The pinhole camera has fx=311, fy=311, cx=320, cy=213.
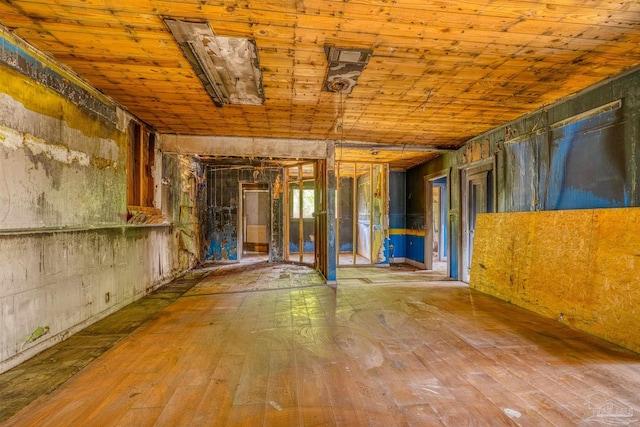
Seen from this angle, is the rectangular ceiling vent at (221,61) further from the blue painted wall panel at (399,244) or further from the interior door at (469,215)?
the blue painted wall panel at (399,244)

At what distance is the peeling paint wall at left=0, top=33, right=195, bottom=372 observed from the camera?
2346 millimetres

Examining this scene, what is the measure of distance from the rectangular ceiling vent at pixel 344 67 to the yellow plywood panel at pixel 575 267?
2.81 metres

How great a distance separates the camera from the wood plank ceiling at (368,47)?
211 centimetres

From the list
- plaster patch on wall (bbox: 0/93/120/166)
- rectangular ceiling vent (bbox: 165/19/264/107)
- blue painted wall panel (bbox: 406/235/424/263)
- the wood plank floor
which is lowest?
the wood plank floor

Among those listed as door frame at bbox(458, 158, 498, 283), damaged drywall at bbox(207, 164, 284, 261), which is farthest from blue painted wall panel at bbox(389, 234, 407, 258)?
damaged drywall at bbox(207, 164, 284, 261)

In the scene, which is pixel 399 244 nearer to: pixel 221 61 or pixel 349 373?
pixel 349 373

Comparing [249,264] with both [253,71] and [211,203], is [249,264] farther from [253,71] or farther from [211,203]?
[253,71]

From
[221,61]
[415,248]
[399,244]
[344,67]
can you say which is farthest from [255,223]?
[344,67]

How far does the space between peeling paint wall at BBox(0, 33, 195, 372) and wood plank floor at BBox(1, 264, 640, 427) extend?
650mm

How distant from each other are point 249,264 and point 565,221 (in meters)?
6.18

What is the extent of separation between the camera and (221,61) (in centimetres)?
277

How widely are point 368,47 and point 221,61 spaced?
4.24 ft

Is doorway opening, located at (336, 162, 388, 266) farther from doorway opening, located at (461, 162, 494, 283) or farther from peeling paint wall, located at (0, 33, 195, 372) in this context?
peeling paint wall, located at (0, 33, 195, 372)

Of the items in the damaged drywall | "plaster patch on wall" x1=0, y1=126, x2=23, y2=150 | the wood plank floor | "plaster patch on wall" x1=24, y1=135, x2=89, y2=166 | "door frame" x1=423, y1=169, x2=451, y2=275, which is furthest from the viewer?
the damaged drywall
